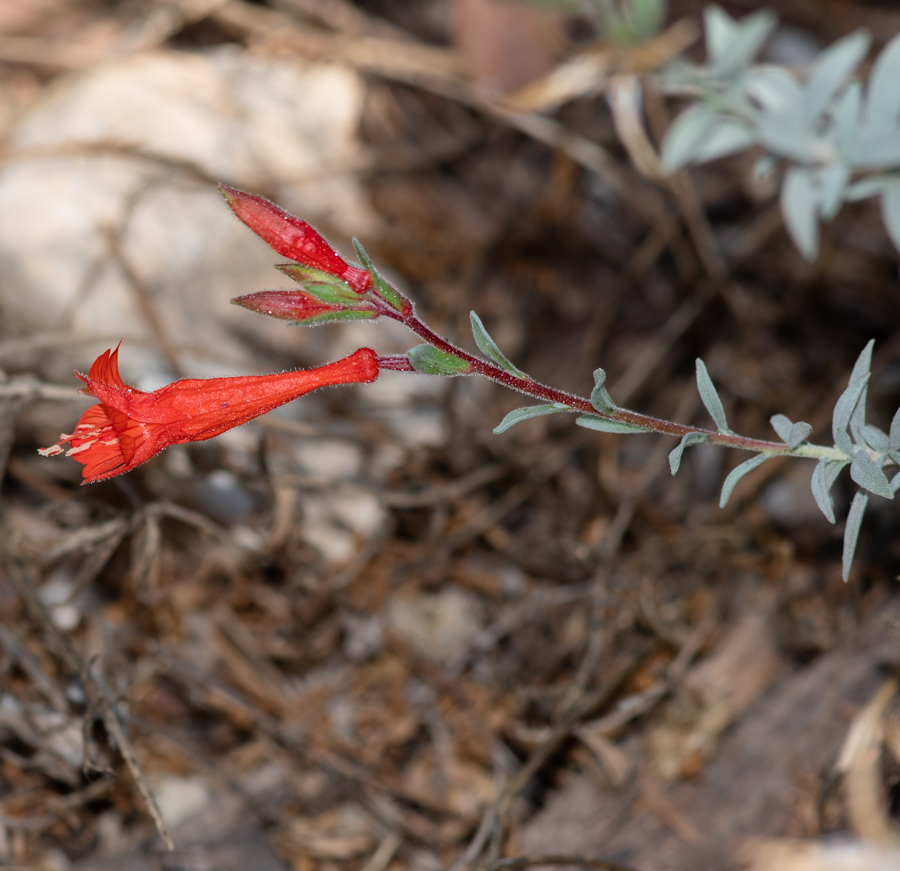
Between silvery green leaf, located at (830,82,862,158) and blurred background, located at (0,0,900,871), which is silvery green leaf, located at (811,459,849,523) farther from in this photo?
silvery green leaf, located at (830,82,862,158)

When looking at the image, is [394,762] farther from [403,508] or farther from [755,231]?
[755,231]

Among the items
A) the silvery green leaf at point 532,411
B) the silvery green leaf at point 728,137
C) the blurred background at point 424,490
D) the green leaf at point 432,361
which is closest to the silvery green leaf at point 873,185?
the silvery green leaf at point 728,137

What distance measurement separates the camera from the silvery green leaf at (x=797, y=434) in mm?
1485

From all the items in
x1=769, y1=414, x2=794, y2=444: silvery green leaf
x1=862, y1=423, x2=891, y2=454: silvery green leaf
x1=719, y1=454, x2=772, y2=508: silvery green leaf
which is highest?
x1=769, y1=414, x2=794, y2=444: silvery green leaf

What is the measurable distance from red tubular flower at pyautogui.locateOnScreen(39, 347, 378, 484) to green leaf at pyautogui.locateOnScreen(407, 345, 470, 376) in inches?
4.2

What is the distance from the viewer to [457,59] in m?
3.50

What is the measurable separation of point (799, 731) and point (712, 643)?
0.35 m

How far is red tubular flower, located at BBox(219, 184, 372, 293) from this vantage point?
1.43m

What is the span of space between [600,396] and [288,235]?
0.63 metres

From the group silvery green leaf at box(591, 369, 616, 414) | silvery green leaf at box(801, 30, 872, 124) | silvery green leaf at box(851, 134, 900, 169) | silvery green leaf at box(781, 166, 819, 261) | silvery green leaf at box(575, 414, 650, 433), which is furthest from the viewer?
silvery green leaf at box(781, 166, 819, 261)

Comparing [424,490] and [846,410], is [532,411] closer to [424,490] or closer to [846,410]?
[846,410]

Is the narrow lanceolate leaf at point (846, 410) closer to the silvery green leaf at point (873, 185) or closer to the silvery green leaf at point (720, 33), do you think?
the silvery green leaf at point (873, 185)

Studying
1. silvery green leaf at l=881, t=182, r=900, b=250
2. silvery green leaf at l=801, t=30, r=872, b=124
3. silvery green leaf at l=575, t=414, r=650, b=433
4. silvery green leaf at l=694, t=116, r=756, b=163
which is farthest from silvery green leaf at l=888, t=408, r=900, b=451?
silvery green leaf at l=694, t=116, r=756, b=163

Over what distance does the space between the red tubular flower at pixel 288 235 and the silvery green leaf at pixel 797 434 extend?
834 millimetres
